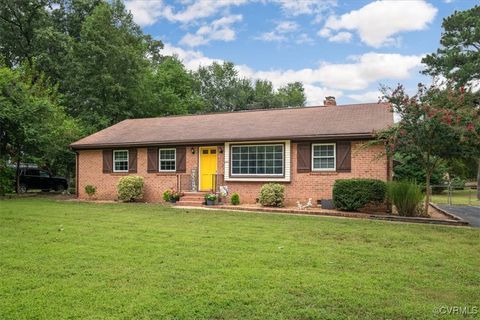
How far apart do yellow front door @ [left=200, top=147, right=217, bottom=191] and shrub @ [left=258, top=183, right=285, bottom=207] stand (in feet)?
9.34

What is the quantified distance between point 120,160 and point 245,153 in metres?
6.19

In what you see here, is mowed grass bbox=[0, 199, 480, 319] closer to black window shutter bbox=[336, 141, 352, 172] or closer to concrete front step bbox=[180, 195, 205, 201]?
black window shutter bbox=[336, 141, 352, 172]

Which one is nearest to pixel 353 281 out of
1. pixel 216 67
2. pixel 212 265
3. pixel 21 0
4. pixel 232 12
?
pixel 212 265

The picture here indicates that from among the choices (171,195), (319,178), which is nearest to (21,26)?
(171,195)

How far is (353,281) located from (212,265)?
1.99 meters

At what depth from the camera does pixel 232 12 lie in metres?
20.3

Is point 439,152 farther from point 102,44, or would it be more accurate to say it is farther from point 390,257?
point 102,44

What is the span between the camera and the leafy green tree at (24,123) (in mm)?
17906

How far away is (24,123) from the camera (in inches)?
712

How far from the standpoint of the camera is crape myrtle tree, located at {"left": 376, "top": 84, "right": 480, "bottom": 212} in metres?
10.2

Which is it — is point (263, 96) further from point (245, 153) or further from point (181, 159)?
point (245, 153)

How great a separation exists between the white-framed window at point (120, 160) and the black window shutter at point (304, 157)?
8072mm

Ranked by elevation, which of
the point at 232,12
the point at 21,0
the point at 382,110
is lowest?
the point at 382,110

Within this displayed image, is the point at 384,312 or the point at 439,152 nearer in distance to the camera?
the point at 384,312
